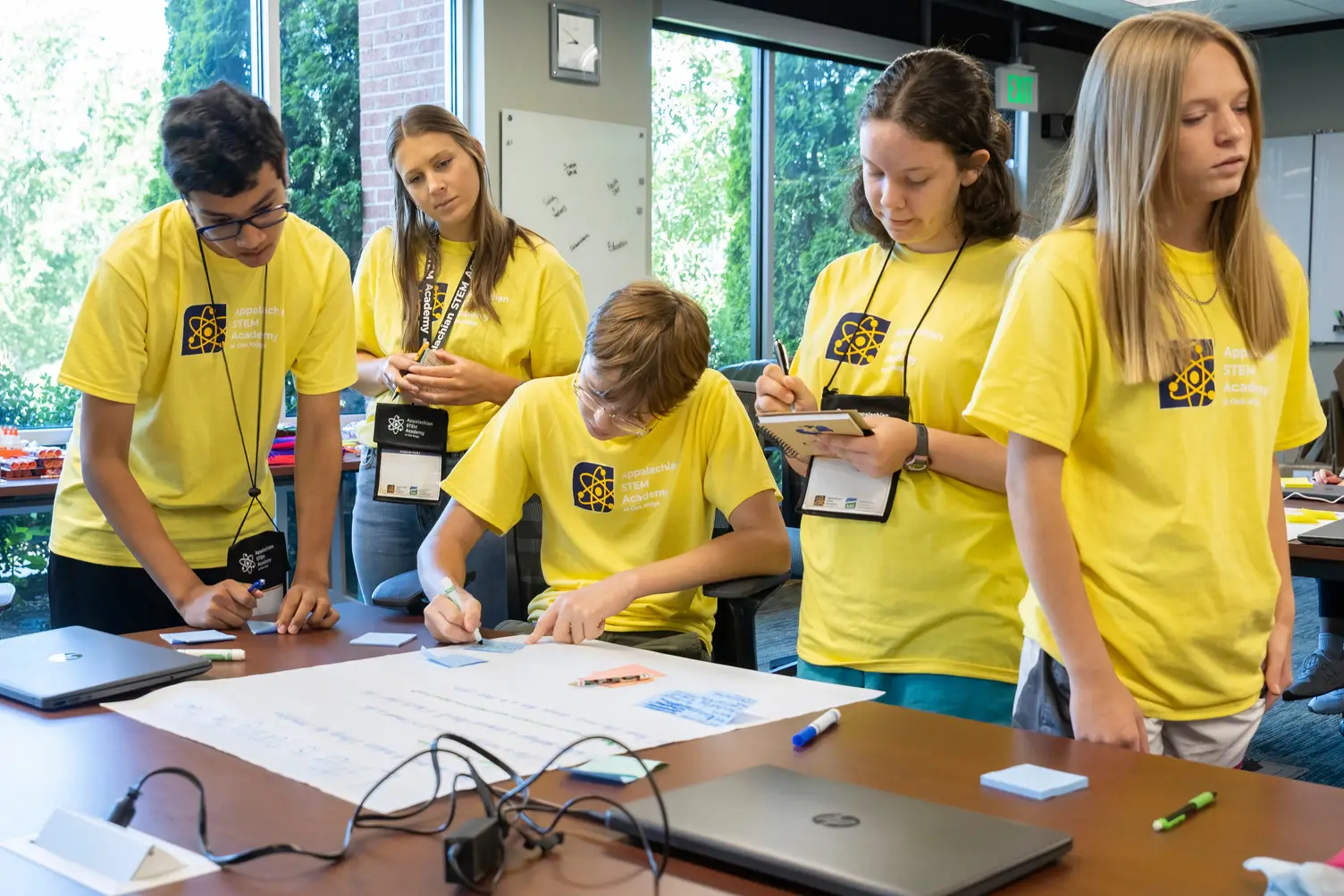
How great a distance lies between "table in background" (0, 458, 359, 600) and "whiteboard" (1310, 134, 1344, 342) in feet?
21.6

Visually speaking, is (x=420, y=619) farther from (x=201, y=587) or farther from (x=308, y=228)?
(x=308, y=228)

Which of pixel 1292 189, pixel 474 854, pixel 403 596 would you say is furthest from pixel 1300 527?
pixel 1292 189

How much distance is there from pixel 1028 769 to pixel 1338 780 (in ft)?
9.22

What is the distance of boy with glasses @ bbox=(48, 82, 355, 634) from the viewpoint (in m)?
1.86

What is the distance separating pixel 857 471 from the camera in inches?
70.7

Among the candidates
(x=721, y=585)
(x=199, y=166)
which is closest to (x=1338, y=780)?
(x=721, y=585)

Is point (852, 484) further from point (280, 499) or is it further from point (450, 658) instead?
point (280, 499)

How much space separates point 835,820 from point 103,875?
555mm

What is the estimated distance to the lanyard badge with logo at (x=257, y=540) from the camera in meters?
1.92

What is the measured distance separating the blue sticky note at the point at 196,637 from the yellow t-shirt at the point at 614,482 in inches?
16.8

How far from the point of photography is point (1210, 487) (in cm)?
141

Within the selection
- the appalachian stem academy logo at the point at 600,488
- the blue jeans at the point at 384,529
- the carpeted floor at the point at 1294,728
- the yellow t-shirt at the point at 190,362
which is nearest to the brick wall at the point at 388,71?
the carpeted floor at the point at 1294,728

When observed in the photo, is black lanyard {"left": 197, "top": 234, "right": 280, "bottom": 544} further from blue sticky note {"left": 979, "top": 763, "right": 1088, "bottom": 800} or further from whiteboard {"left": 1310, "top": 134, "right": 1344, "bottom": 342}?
whiteboard {"left": 1310, "top": 134, "right": 1344, "bottom": 342}

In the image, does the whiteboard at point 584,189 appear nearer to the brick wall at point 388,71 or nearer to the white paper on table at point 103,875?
the brick wall at point 388,71
